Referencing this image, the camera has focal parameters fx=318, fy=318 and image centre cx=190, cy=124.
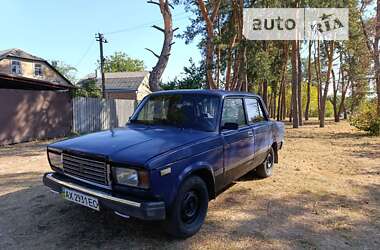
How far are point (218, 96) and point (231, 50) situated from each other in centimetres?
1343

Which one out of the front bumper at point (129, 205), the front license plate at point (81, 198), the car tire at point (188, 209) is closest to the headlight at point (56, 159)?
the front license plate at point (81, 198)

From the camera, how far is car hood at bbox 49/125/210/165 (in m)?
3.36

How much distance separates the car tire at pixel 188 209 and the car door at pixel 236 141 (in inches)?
27.4

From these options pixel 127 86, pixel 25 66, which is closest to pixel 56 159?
pixel 25 66

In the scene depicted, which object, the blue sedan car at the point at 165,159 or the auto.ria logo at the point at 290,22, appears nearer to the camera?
the blue sedan car at the point at 165,159

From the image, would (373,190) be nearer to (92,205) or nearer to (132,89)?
(92,205)

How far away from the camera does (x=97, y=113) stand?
17.5 m

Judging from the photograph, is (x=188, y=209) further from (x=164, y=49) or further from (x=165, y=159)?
(x=164, y=49)

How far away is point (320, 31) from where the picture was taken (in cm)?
2194

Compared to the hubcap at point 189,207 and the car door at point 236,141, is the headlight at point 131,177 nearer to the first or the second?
the hubcap at point 189,207

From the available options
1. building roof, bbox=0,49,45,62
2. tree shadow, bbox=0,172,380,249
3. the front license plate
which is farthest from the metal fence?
building roof, bbox=0,49,45,62

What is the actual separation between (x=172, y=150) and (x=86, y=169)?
104 cm

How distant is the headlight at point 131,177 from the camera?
10.6ft

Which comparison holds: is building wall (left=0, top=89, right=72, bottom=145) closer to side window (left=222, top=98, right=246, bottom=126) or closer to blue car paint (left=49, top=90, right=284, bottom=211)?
blue car paint (left=49, top=90, right=284, bottom=211)
